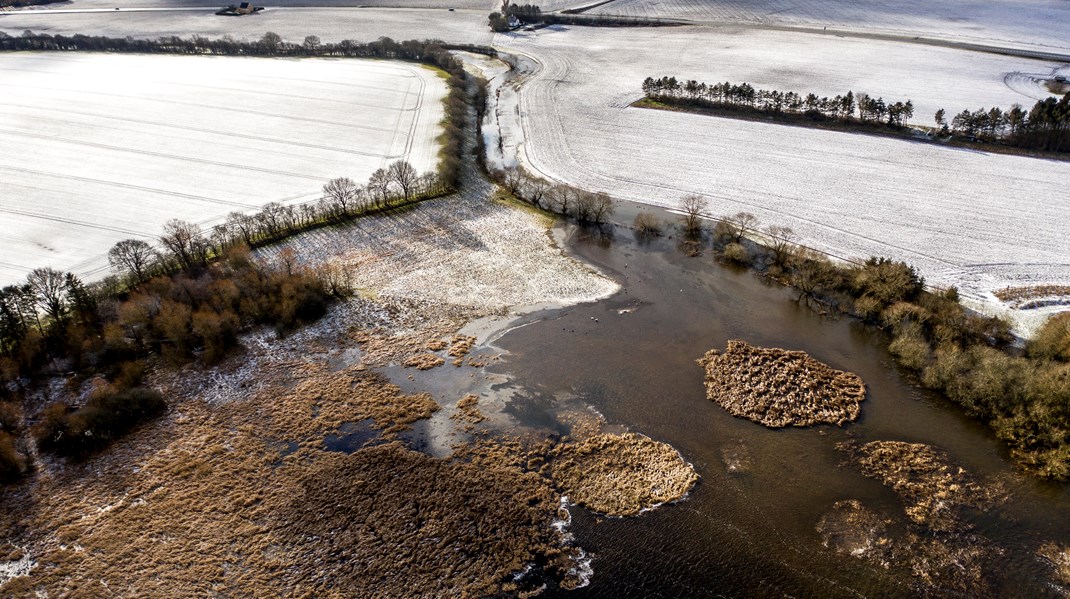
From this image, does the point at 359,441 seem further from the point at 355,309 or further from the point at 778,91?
the point at 778,91

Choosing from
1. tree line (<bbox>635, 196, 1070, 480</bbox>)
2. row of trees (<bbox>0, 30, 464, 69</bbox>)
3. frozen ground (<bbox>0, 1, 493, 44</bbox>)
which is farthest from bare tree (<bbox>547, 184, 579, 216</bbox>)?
frozen ground (<bbox>0, 1, 493, 44</bbox>)

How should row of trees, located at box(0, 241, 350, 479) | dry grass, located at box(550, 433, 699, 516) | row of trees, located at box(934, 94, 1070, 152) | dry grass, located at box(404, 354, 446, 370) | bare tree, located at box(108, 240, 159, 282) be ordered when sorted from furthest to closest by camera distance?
1. row of trees, located at box(934, 94, 1070, 152)
2. bare tree, located at box(108, 240, 159, 282)
3. dry grass, located at box(404, 354, 446, 370)
4. row of trees, located at box(0, 241, 350, 479)
5. dry grass, located at box(550, 433, 699, 516)

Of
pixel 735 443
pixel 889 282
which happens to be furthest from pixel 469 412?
pixel 889 282

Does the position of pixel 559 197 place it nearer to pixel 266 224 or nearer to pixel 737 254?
pixel 737 254

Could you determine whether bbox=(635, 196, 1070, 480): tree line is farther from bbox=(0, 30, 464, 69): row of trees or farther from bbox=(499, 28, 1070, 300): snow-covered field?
bbox=(0, 30, 464, 69): row of trees

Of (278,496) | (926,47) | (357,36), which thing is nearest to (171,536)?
(278,496)
